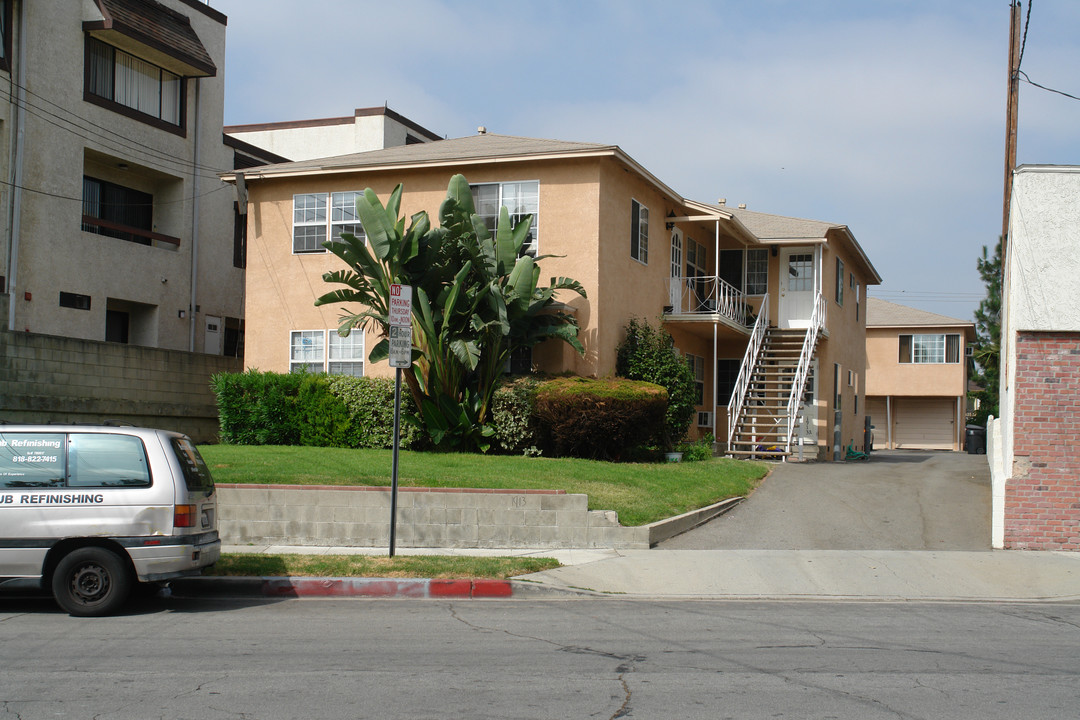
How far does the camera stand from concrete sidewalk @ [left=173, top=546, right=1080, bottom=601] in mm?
10547

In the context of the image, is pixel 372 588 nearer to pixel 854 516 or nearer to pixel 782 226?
pixel 854 516

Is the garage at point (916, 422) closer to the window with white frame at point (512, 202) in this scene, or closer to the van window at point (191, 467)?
the window with white frame at point (512, 202)

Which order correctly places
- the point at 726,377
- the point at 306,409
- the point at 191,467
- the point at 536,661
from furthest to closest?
the point at 726,377, the point at 306,409, the point at 191,467, the point at 536,661

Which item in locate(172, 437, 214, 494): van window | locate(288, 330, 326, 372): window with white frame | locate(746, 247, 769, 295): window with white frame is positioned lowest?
locate(172, 437, 214, 494): van window

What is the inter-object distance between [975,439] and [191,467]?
3255 cm

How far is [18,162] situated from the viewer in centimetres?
2127

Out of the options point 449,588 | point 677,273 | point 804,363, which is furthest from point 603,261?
point 449,588

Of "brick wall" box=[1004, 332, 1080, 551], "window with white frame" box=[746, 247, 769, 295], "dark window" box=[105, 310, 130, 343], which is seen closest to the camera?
"brick wall" box=[1004, 332, 1080, 551]

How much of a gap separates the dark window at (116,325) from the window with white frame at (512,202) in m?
10.7

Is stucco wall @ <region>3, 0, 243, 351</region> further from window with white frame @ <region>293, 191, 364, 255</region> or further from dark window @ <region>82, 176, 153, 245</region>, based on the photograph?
window with white frame @ <region>293, 191, 364, 255</region>

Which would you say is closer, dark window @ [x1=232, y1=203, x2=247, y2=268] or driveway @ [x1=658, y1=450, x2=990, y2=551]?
driveway @ [x1=658, y1=450, x2=990, y2=551]

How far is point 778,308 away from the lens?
26219 millimetres

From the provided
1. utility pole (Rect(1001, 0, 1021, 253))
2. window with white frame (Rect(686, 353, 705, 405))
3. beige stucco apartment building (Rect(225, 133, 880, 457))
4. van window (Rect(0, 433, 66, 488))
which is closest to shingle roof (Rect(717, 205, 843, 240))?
beige stucco apartment building (Rect(225, 133, 880, 457))

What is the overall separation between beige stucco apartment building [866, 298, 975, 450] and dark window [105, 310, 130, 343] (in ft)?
96.9
